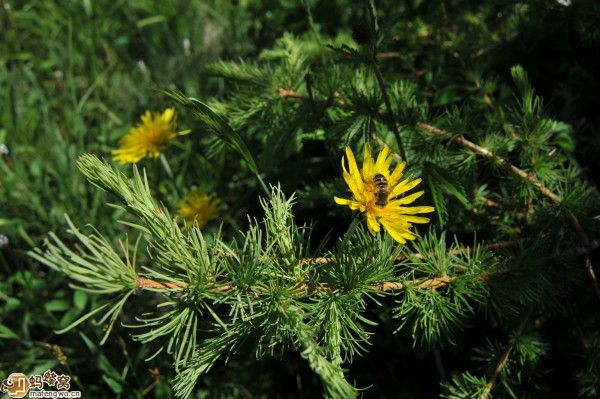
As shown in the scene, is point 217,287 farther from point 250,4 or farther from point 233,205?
point 250,4

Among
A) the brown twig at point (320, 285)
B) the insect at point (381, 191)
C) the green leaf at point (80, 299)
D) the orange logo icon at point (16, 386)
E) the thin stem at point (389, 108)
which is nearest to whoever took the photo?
the brown twig at point (320, 285)

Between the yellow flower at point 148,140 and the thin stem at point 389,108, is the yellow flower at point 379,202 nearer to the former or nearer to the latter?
the thin stem at point 389,108

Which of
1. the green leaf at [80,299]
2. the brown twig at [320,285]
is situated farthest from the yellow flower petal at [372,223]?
the green leaf at [80,299]

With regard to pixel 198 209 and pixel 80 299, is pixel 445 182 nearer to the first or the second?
pixel 198 209

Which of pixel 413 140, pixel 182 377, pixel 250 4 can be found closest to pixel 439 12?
pixel 413 140

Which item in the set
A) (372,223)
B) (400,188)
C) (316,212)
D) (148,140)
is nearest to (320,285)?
(372,223)

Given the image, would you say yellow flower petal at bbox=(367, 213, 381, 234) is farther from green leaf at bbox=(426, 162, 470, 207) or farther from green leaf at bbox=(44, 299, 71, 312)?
green leaf at bbox=(44, 299, 71, 312)
